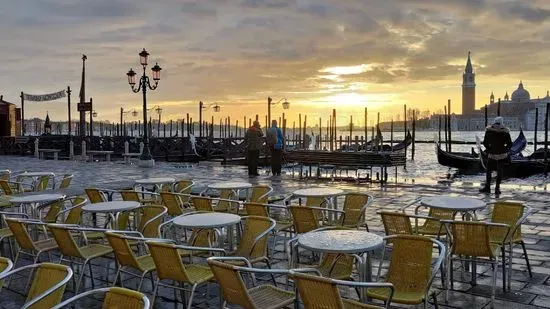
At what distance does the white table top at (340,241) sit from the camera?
3.26 metres

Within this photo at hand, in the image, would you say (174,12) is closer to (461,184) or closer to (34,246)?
(461,184)

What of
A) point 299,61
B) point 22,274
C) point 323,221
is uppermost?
point 299,61

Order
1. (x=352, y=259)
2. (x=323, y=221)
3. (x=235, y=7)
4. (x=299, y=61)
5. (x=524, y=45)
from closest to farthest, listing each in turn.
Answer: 1. (x=352, y=259)
2. (x=323, y=221)
3. (x=235, y=7)
4. (x=524, y=45)
5. (x=299, y=61)

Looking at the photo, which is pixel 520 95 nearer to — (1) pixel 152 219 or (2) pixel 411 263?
(1) pixel 152 219

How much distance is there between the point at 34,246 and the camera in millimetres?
4332

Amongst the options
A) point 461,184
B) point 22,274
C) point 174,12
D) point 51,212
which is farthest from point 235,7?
point 22,274

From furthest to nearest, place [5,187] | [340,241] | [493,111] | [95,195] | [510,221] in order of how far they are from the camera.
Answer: [493,111] → [5,187] → [95,195] → [510,221] → [340,241]

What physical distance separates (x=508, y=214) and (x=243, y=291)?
2869 millimetres

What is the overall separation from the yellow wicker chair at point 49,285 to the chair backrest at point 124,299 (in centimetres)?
30

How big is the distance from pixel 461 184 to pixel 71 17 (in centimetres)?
1148

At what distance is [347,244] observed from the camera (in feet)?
11.1

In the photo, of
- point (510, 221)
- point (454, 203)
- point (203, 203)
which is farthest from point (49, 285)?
point (510, 221)

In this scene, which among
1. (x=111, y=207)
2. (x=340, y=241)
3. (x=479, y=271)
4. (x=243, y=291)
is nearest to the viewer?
(x=243, y=291)

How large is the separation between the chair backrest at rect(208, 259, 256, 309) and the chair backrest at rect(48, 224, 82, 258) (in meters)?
1.59
